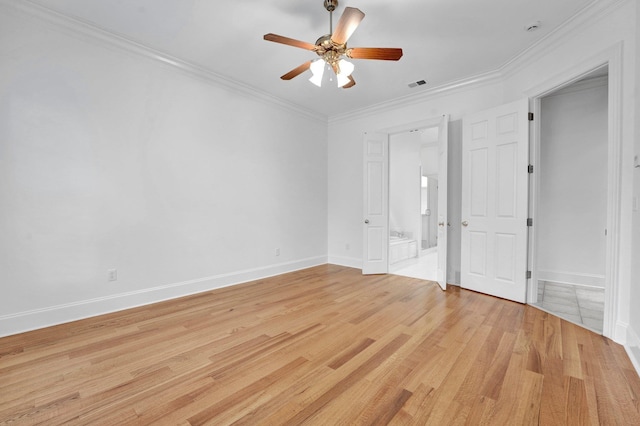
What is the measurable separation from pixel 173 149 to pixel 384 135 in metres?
3.40

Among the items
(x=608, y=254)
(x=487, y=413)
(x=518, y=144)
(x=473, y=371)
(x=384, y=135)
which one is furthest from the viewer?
(x=384, y=135)

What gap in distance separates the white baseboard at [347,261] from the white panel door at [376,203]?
0.51 m

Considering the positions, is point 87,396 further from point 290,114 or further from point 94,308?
point 290,114

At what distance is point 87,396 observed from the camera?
69.3 inches

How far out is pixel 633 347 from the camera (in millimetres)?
2156

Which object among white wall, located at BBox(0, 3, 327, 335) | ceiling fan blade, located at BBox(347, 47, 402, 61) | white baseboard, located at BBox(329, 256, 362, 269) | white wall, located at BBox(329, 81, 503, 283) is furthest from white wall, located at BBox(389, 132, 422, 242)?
ceiling fan blade, located at BBox(347, 47, 402, 61)

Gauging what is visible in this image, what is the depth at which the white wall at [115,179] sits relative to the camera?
2619mm

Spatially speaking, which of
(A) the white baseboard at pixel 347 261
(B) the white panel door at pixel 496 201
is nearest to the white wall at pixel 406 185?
(A) the white baseboard at pixel 347 261

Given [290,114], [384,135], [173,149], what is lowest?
[173,149]

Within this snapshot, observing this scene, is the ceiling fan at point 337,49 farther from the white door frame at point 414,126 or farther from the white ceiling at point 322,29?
the white door frame at point 414,126

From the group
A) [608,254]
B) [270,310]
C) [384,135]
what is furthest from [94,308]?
[608,254]

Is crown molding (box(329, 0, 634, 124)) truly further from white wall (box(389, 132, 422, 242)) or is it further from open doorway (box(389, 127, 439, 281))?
white wall (box(389, 132, 422, 242))

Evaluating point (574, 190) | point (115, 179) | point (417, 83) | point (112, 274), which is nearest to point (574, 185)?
point (574, 190)

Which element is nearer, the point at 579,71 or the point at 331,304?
the point at 579,71
